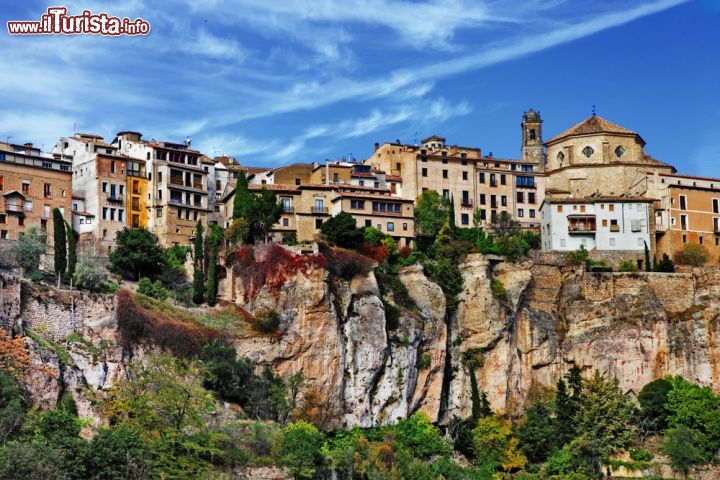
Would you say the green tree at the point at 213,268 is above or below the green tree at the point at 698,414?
above

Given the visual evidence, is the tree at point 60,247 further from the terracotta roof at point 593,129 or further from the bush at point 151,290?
the terracotta roof at point 593,129

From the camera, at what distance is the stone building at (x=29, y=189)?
79.4 metres

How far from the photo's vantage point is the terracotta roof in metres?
98.2

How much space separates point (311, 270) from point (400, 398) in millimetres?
8953

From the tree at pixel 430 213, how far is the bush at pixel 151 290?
2098cm

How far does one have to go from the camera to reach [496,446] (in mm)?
71688

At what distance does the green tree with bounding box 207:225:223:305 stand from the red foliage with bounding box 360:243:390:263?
8.97 metres

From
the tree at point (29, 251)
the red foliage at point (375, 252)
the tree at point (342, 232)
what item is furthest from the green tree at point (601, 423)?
the tree at point (29, 251)

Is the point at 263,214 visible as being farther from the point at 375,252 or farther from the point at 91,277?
the point at 91,277

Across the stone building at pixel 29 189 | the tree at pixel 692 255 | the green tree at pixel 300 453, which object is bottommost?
the green tree at pixel 300 453

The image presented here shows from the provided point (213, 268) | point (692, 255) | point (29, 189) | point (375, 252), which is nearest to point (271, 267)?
point (213, 268)

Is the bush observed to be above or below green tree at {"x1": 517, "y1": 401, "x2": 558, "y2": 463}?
above

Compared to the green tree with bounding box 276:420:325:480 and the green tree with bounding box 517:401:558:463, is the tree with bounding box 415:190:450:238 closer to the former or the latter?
the green tree with bounding box 517:401:558:463

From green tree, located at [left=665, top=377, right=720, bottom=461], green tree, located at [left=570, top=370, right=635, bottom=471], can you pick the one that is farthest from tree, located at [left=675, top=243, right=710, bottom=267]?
green tree, located at [left=570, top=370, right=635, bottom=471]
